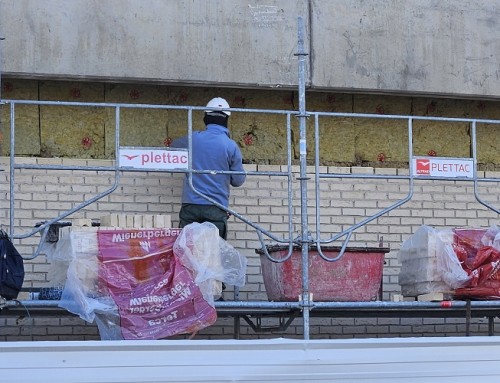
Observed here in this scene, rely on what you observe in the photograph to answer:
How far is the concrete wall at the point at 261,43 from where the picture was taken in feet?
31.7

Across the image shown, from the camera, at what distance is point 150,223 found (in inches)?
348

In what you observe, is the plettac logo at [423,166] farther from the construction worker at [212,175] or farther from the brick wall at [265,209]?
the construction worker at [212,175]

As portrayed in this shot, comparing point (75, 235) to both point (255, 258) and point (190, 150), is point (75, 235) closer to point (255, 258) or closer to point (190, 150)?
Result: point (190, 150)

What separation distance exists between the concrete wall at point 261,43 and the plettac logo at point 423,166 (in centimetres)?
111

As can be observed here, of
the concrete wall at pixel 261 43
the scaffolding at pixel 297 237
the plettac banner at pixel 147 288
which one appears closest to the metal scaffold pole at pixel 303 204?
the scaffolding at pixel 297 237

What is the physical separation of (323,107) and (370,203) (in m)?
0.96

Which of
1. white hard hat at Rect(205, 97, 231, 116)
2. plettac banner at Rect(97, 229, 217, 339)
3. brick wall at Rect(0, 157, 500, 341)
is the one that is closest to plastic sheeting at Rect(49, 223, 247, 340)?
plettac banner at Rect(97, 229, 217, 339)

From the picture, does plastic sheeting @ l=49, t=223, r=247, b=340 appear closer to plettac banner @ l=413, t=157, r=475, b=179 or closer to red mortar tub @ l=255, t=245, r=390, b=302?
red mortar tub @ l=255, t=245, r=390, b=302

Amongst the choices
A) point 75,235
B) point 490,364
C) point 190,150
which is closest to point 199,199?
point 190,150

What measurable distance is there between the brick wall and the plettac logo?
0.27 meters

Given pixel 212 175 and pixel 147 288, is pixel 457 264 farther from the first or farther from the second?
pixel 147 288

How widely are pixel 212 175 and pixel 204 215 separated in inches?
12.9

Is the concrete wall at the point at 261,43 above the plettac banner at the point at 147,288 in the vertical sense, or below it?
above

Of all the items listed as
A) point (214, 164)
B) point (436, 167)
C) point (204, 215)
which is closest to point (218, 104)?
point (214, 164)
